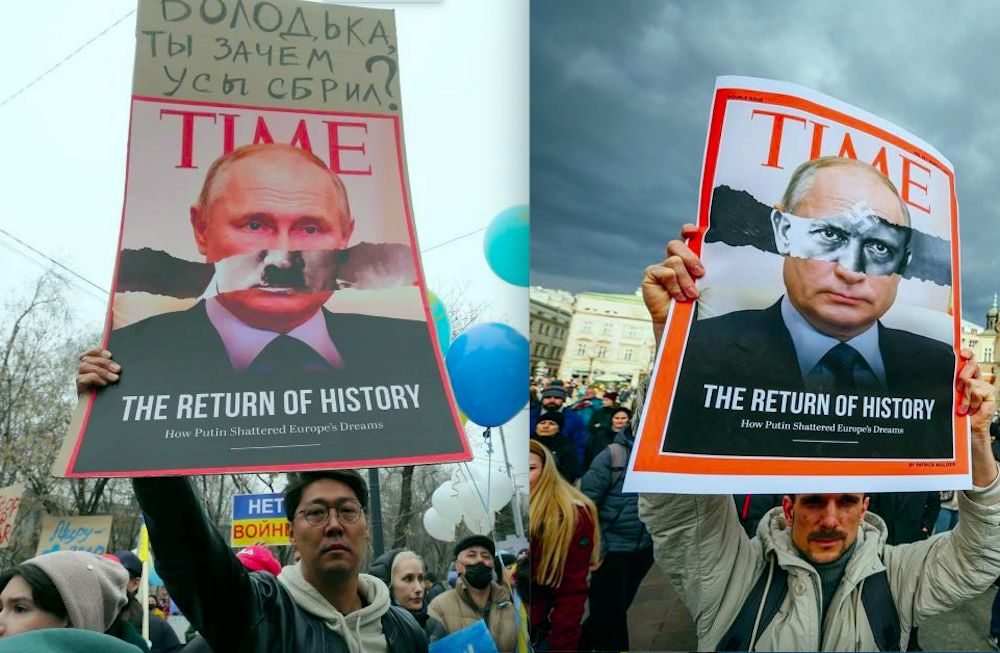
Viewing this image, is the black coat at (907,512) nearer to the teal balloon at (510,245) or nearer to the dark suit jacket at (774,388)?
the dark suit jacket at (774,388)

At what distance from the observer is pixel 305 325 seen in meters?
2.39

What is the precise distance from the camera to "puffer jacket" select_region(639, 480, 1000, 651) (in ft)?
8.70

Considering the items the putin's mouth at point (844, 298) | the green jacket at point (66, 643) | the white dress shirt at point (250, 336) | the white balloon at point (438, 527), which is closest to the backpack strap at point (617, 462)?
the white balloon at point (438, 527)

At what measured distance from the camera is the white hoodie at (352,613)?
225cm

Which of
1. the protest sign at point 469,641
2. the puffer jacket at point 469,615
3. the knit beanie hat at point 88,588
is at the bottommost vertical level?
the protest sign at point 469,641

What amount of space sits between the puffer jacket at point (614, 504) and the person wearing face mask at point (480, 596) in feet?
1.10

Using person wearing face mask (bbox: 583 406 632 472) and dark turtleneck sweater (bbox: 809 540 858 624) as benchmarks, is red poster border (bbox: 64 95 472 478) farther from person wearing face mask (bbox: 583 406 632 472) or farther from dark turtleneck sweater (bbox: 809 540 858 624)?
dark turtleneck sweater (bbox: 809 540 858 624)

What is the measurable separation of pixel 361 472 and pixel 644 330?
0.92 m

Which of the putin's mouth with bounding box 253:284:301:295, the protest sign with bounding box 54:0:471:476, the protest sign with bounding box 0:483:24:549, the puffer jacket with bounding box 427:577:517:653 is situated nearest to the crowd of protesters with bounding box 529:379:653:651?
the puffer jacket with bounding box 427:577:517:653

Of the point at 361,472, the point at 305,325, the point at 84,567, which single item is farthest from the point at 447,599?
the point at 84,567

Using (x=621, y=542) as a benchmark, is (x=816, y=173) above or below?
above

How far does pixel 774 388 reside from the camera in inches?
104

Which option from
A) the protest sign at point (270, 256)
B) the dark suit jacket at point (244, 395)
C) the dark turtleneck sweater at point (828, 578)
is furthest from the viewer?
the dark turtleneck sweater at point (828, 578)

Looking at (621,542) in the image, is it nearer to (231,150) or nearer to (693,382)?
(693,382)
